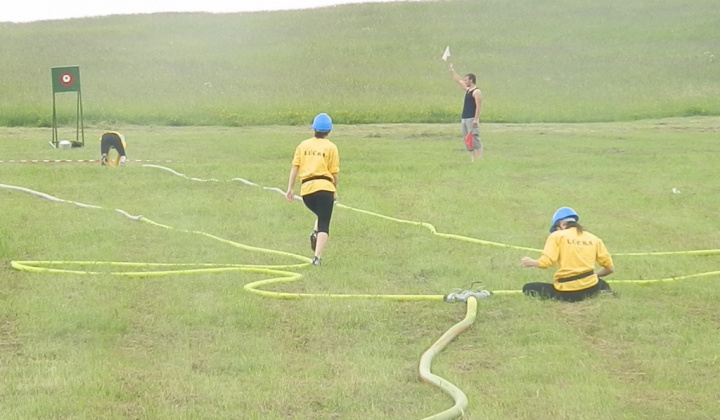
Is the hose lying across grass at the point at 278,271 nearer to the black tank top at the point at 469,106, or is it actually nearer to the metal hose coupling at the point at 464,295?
the metal hose coupling at the point at 464,295

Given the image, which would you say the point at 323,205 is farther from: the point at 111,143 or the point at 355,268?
the point at 111,143

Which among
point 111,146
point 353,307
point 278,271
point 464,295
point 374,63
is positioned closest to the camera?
point 353,307

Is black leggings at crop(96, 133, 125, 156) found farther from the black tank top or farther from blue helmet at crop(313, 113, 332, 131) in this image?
blue helmet at crop(313, 113, 332, 131)

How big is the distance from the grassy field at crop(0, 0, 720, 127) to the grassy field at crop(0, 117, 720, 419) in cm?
1795

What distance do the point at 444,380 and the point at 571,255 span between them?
2780mm

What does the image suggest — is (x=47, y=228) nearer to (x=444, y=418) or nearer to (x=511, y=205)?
(x=511, y=205)

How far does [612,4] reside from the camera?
68.5 metres

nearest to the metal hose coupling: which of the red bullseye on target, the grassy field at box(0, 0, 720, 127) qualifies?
the red bullseye on target

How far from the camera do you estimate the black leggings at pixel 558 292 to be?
9.55 meters

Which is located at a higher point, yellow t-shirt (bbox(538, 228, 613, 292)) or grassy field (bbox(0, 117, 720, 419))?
yellow t-shirt (bbox(538, 228, 613, 292))

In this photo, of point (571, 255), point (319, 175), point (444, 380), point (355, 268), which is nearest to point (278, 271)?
point (355, 268)

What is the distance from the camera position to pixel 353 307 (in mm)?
9445

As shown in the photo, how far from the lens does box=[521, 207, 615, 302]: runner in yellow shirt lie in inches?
372

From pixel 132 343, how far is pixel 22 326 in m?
1.05
